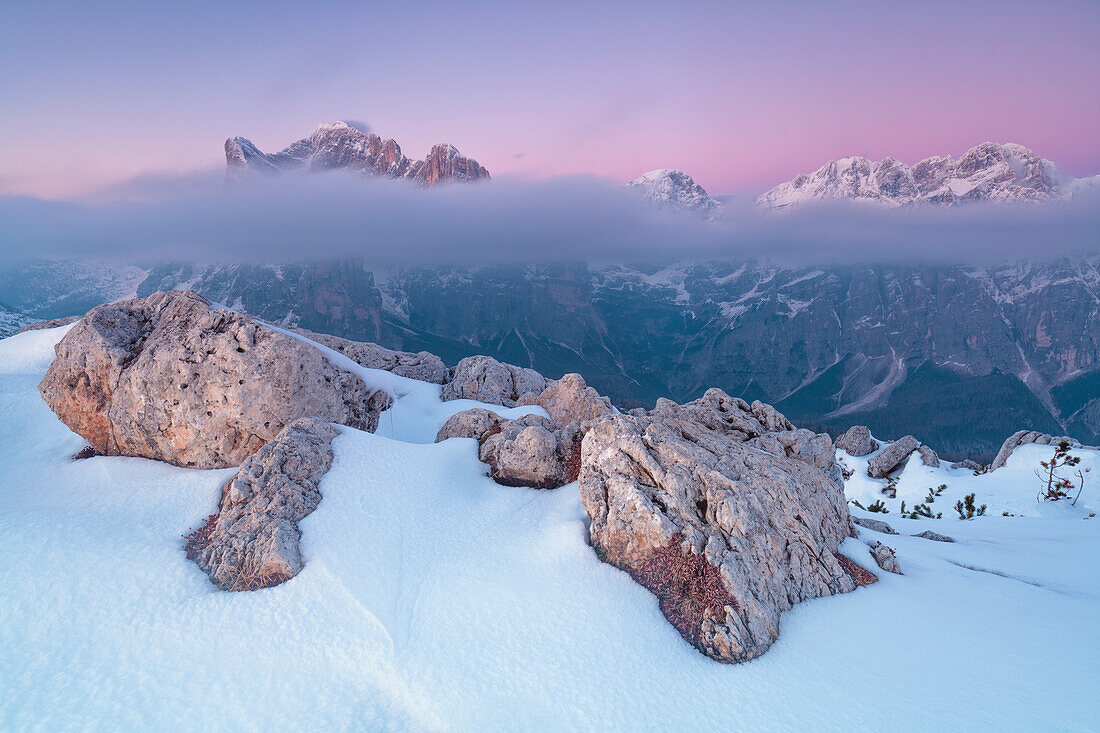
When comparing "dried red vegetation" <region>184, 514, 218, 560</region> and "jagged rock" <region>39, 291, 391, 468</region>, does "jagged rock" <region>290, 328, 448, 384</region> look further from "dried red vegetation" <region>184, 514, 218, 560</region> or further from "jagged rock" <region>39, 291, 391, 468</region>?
"dried red vegetation" <region>184, 514, 218, 560</region>

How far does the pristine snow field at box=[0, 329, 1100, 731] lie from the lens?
1030 centimetres

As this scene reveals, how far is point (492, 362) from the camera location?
1561 inches

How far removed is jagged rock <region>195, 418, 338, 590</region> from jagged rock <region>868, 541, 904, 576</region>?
18746 mm

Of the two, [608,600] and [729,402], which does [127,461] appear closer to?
[608,600]

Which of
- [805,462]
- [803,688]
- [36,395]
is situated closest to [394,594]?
[803,688]

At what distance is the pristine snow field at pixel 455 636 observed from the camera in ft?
33.8

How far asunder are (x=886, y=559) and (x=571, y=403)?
62.1 feet

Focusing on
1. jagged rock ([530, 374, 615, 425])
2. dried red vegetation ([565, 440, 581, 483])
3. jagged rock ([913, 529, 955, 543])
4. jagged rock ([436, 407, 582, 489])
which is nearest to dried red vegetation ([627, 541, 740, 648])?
dried red vegetation ([565, 440, 581, 483])

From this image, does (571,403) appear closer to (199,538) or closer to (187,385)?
(187,385)

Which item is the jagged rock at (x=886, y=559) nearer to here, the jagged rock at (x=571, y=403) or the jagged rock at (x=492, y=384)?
the jagged rock at (x=571, y=403)

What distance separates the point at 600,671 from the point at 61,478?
73.5 feet

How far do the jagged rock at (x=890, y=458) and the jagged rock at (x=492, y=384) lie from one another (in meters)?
43.5

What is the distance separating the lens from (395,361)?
4162 centimetres

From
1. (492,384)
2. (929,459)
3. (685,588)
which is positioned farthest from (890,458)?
(685,588)
